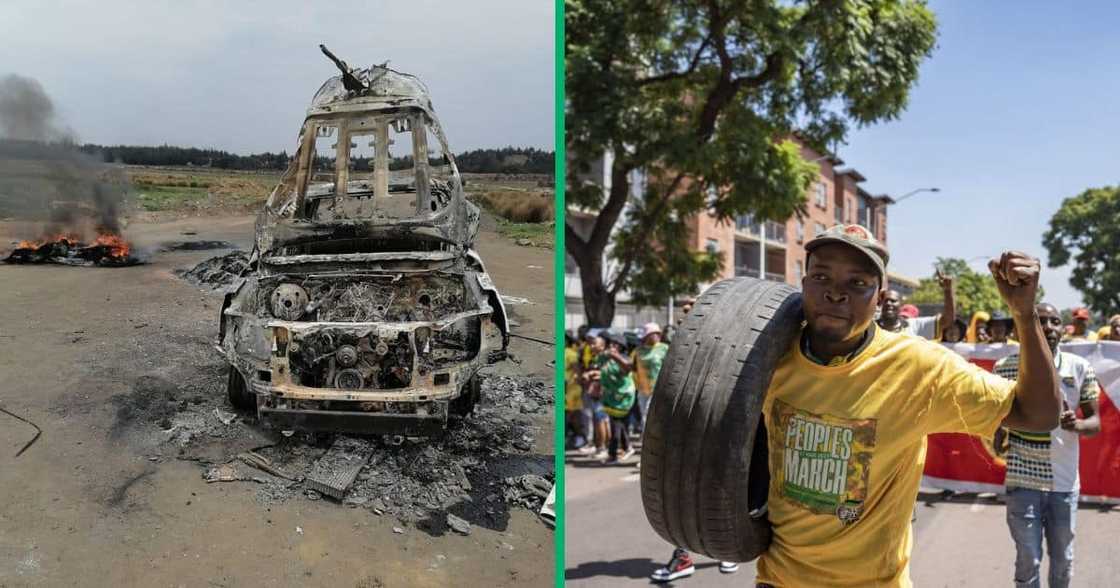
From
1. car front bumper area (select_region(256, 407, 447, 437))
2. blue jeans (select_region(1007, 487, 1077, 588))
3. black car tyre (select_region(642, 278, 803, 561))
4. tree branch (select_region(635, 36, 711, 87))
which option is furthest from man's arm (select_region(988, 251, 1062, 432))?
tree branch (select_region(635, 36, 711, 87))

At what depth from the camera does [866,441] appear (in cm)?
245

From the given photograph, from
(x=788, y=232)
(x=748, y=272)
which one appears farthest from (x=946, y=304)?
(x=788, y=232)

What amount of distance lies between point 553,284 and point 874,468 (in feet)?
7.03

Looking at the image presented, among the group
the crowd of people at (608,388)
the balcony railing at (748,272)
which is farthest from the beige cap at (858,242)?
the balcony railing at (748,272)

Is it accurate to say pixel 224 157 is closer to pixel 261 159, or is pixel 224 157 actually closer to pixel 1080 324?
pixel 261 159

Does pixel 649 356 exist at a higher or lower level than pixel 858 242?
lower

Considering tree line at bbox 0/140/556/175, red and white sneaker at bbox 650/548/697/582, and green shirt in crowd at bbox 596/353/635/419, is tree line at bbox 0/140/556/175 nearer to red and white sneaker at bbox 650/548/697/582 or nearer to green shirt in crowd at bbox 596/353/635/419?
red and white sneaker at bbox 650/548/697/582

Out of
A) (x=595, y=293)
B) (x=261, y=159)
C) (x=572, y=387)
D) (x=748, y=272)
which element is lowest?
(x=748, y=272)

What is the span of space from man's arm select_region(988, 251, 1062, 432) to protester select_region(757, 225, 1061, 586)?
0.6 inches

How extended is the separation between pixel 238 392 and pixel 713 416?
8.72 ft

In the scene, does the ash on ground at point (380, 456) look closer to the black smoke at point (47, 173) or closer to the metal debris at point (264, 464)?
the metal debris at point (264, 464)

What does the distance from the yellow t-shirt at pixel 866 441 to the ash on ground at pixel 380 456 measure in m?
1.95

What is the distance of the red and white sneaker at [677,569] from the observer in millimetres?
5605

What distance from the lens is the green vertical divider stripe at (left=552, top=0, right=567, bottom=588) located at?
408 centimetres
